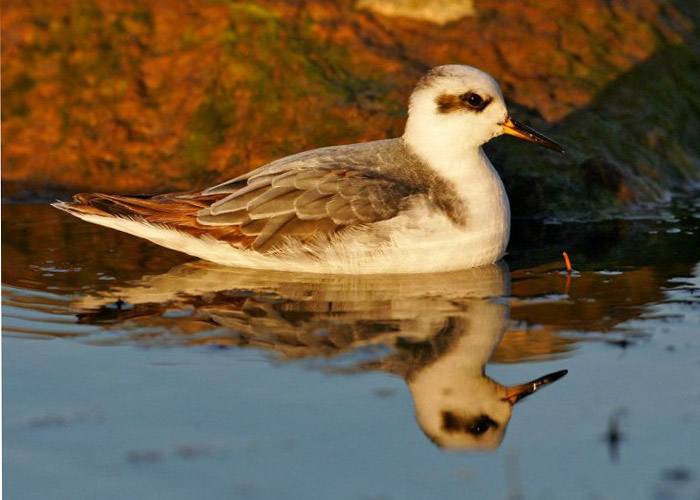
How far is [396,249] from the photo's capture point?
7.55m

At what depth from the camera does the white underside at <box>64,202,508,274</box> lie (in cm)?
755

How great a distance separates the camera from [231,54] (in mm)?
10664

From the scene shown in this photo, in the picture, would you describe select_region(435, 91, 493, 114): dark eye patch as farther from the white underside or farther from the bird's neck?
the white underside

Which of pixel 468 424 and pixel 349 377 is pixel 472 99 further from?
pixel 468 424

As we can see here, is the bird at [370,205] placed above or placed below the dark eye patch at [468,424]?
above

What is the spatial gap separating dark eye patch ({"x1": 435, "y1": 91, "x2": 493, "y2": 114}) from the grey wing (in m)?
0.68

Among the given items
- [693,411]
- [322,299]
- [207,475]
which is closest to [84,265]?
[322,299]

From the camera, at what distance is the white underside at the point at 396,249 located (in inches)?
297

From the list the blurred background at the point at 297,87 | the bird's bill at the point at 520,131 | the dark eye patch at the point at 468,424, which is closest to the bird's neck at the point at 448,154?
the bird's bill at the point at 520,131

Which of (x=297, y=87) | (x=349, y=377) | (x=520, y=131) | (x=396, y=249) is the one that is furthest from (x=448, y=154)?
(x=297, y=87)

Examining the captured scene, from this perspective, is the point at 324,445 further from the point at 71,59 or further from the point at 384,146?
the point at 71,59

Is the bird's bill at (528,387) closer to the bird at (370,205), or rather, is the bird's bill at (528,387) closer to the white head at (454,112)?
the bird at (370,205)

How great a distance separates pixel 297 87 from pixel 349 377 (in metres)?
5.14

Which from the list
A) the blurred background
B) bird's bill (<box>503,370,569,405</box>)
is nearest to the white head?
the blurred background
